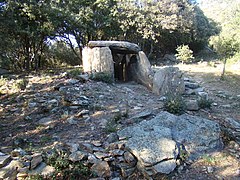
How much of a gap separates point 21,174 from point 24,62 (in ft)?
40.4

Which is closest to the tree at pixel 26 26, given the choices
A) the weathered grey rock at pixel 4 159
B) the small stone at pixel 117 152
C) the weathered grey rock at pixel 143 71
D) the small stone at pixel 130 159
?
the weathered grey rock at pixel 143 71

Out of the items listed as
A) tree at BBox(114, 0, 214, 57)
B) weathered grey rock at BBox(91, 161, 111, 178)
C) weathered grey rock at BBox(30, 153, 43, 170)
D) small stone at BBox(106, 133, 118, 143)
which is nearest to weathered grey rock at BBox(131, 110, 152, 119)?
small stone at BBox(106, 133, 118, 143)

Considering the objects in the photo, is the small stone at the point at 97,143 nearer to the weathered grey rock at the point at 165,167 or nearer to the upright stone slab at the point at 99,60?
the weathered grey rock at the point at 165,167

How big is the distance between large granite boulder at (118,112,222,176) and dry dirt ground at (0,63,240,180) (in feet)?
0.72

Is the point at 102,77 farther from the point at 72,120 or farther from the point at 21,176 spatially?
the point at 21,176

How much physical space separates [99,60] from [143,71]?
199 centimetres

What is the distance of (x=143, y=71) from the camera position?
8953 millimetres

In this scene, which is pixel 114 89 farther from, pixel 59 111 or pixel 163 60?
pixel 163 60

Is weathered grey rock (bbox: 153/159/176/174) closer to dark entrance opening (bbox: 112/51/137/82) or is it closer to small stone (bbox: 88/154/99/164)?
small stone (bbox: 88/154/99/164)

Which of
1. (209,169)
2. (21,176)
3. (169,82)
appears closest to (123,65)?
(169,82)

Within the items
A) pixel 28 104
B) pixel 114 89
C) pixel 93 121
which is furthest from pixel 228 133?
pixel 28 104

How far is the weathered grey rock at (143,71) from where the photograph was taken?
8.65 metres

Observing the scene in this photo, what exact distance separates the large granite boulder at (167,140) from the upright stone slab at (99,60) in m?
4.02

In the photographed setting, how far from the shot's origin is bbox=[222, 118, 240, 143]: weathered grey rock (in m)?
4.60
